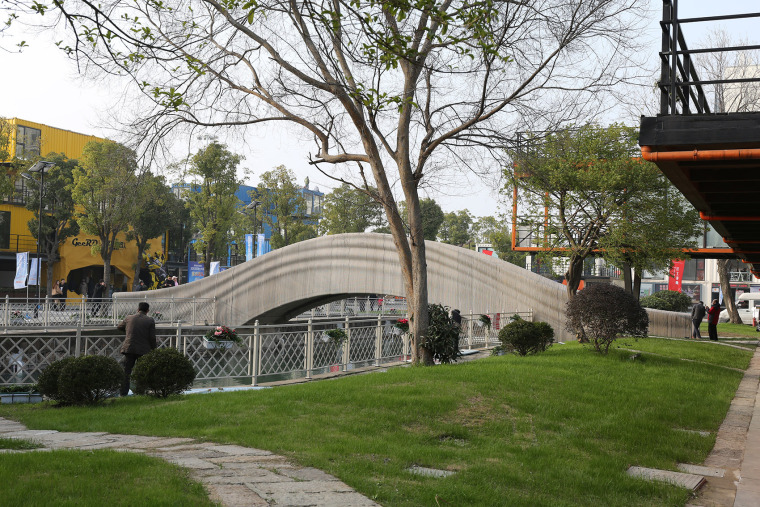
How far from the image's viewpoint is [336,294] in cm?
2811

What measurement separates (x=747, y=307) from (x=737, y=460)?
40183 millimetres

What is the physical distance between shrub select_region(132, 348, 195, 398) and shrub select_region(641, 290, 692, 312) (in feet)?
85.3

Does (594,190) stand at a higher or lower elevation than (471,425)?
higher

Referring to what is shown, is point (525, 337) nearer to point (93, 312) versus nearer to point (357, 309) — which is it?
point (93, 312)

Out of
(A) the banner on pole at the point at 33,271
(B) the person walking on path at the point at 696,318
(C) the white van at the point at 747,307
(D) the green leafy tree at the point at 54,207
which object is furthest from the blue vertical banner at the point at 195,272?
(C) the white van at the point at 747,307

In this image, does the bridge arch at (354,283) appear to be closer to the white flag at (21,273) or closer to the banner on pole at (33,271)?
the banner on pole at (33,271)

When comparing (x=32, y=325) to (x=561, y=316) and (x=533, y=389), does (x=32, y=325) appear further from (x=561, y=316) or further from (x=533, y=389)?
(x=533, y=389)

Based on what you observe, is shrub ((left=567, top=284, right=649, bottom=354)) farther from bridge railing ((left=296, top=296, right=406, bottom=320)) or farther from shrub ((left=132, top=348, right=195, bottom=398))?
bridge railing ((left=296, top=296, right=406, bottom=320))

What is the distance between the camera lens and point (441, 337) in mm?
13234

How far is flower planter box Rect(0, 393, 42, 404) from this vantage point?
36.8ft

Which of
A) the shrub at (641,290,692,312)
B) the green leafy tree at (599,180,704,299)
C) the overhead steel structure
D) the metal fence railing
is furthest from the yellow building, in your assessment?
the overhead steel structure

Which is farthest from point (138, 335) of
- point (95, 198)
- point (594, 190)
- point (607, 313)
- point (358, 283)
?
point (95, 198)

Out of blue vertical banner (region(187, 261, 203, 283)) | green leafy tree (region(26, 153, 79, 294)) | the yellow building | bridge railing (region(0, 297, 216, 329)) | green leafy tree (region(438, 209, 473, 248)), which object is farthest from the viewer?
green leafy tree (region(438, 209, 473, 248))

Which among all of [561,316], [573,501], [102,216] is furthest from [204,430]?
[102,216]
